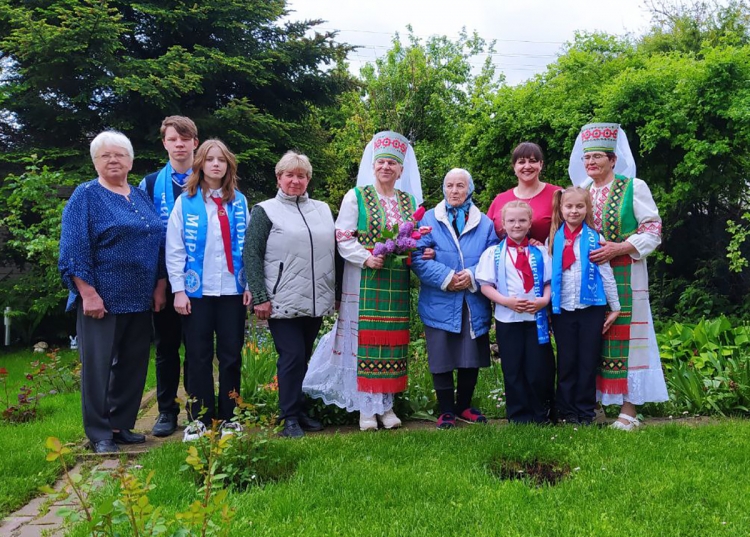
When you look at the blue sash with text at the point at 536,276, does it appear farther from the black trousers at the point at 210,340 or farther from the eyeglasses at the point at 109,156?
the eyeglasses at the point at 109,156

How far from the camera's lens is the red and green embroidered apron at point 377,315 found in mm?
3957

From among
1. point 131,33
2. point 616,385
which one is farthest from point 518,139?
point 131,33

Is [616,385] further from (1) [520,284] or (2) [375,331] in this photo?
(2) [375,331]

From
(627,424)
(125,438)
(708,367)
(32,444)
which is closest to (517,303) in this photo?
(627,424)

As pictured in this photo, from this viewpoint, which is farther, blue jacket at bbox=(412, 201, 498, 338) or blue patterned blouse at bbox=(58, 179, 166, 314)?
blue jacket at bbox=(412, 201, 498, 338)

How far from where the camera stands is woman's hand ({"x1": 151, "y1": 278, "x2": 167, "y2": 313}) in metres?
3.86

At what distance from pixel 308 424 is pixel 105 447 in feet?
4.15

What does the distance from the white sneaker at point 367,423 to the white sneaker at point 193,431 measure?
3.42 ft

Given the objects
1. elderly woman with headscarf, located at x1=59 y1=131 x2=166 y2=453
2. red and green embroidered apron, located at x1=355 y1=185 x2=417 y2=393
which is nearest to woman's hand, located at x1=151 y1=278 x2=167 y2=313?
elderly woman with headscarf, located at x1=59 y1=131 x2=166 y2=453

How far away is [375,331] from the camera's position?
396cm

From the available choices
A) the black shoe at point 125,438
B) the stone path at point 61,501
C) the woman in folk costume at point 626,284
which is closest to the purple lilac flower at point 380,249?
the woman in folk costume at point 626,284

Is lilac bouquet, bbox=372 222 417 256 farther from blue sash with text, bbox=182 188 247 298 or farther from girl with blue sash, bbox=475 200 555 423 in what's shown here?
blue sash with text, bbox=182 188 247 298

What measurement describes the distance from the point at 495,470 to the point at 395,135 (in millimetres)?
2216

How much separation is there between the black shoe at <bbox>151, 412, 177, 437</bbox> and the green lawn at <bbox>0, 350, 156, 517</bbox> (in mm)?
471
